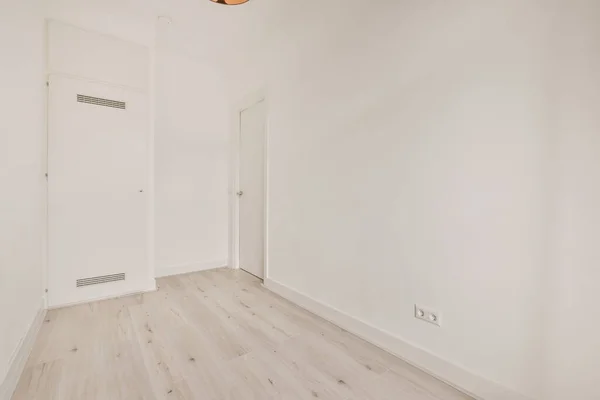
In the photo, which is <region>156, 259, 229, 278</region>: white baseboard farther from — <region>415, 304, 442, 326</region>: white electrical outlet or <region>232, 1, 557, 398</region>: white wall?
<region>415, 304, 442, 326</region>: white electrical outlet

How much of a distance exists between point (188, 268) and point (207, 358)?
2048 mm

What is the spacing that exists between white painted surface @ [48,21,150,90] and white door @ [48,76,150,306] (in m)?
0.10

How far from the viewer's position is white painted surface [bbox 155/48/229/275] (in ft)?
11.2

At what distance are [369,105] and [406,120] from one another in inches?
13.4

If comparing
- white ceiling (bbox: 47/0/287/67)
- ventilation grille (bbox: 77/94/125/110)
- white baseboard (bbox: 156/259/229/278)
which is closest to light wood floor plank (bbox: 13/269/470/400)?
white baseboard (bbox: 156/259/229/278)

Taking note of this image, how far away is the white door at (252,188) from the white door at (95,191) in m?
1.16

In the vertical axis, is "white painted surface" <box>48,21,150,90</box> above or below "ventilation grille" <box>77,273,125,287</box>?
above

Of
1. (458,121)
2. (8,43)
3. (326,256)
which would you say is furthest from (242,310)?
(8,43)

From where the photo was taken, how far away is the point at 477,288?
4.67 ft

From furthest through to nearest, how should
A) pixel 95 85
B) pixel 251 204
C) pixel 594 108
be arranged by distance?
pixel 251 204 < pixel 95 85 < pixel 594 108

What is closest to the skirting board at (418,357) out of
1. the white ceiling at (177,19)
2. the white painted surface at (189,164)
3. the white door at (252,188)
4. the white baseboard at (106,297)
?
the white door at (252,188)

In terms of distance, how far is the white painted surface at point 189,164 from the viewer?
3.40 m

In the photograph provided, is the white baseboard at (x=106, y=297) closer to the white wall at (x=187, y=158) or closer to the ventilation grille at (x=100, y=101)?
the white wall at (x=187, y=158)

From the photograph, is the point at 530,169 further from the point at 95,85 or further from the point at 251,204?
the point at 95,85
